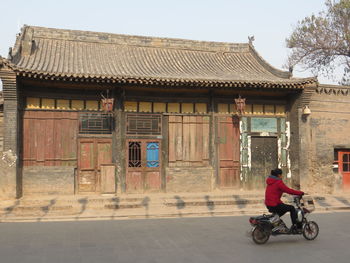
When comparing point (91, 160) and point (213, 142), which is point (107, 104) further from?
point (213, 142)

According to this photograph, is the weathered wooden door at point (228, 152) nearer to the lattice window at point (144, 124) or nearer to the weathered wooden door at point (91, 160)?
the lattice window at point (144, 124)

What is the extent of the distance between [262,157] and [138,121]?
4838mm

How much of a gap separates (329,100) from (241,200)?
225 inches

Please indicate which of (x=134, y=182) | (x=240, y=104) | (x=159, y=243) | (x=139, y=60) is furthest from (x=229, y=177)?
(x=159, y=243)

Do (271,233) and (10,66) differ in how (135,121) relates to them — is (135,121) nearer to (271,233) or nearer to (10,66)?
(10,66)

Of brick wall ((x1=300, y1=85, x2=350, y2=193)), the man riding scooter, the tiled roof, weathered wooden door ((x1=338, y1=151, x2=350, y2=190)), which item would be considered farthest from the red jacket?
weathered wooden door ((x1=338, y1=151, x2=350, y2=190))

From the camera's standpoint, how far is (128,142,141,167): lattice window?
14000mm

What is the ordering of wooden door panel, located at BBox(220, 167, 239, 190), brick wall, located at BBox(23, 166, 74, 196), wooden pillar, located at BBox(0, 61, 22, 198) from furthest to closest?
wooden door panel, located at BBox(220, 167, 239, 190) → brick wall, located at BBox(23, 166, 74, 196) → wooden pillar, located at BBox(0, 61, 22, 198)

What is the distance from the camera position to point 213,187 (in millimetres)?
14430

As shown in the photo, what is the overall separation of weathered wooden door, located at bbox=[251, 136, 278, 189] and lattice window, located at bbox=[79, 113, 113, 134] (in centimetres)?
534

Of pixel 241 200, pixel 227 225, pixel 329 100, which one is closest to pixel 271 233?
pixel 227 225

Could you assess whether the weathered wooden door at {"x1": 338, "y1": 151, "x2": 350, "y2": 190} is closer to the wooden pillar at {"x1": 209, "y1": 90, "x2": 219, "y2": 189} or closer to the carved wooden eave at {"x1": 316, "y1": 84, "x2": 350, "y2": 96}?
the carved wooden eave at {"x1": 316, "y1": 84, "x2": 350, "y2": 96}

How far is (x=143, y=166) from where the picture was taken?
1405 cm

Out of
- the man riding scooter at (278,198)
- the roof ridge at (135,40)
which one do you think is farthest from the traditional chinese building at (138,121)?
the man riding scooter at (278,198)
